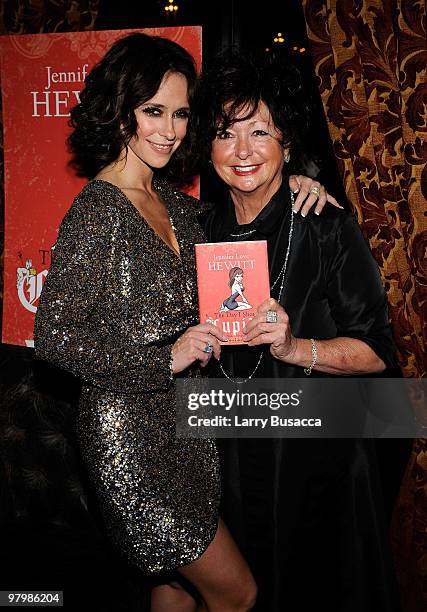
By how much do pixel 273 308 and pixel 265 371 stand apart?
11.6 inches

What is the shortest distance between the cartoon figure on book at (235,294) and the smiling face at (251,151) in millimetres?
326

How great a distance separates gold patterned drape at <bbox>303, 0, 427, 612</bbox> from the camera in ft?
7.74

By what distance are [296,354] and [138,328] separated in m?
0.44

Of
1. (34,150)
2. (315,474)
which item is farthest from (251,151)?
(34,150)

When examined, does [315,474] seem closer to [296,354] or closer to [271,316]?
[296,354]

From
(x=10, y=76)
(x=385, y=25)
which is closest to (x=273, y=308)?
(x=385, y=25)

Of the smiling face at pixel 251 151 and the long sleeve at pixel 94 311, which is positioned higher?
the smiling face at pixel 251 151

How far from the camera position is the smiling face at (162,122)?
6.14 ft

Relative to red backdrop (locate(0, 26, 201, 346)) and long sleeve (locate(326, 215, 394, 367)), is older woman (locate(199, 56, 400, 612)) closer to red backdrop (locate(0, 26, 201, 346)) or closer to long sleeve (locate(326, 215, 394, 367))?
long sleeve (locate(326, 215, 394, 367))

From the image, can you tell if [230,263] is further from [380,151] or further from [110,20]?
[110,20]

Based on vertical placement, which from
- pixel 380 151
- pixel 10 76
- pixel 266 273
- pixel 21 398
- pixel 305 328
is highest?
pixel 10 76

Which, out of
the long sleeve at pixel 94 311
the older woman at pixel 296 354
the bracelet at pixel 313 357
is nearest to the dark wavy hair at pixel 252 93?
the older woman at pixel 296 354

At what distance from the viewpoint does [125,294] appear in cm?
176

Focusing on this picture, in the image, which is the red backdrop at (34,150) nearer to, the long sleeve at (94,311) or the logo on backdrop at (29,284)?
Result: the logo on backdrop at (29,284)
